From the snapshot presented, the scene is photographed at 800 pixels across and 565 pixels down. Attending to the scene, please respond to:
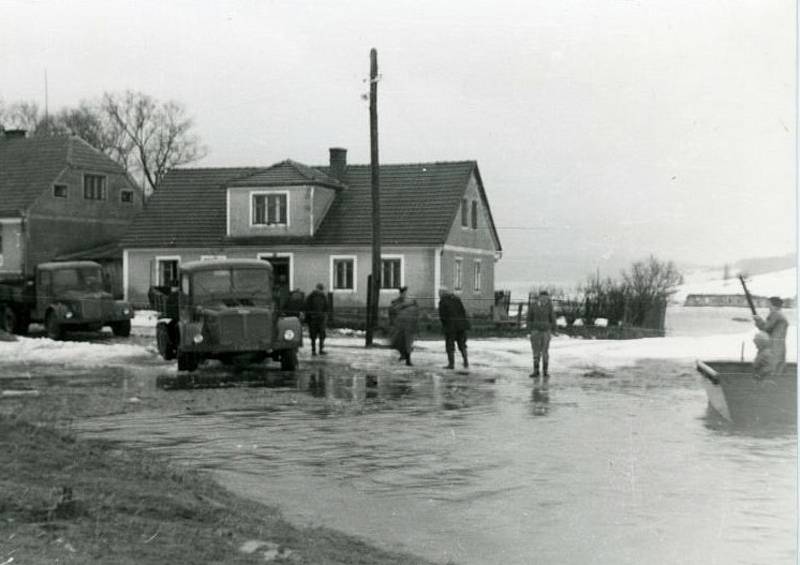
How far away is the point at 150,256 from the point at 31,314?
1299cm

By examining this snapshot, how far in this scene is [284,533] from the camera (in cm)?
745

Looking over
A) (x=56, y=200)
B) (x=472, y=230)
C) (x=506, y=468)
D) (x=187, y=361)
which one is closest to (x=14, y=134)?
(x=56, y=200)

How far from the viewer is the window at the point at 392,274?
4016 cm

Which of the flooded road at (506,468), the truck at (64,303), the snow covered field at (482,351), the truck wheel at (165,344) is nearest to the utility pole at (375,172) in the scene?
the snow covered field at (482,351)

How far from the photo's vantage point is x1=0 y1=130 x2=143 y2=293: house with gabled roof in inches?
1843

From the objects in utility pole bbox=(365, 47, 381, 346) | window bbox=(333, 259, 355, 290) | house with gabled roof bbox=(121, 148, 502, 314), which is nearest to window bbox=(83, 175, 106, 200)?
house with gabled roof bbox=(121, 148, 502, 314)

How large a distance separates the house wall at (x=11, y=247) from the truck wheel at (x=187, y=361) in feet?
91.6

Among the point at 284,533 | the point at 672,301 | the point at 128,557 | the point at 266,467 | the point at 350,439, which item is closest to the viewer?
the point at 128,557

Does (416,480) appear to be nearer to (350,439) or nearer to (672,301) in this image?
(350,439)

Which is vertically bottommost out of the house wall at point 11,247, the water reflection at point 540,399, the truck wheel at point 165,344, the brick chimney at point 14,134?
the water reflection at point 540,399

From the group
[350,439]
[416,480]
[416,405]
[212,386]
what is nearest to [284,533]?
[416,480]

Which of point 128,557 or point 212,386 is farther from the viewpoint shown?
point 212,386

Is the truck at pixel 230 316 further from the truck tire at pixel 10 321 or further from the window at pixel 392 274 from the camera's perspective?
the window at pixel 392 274

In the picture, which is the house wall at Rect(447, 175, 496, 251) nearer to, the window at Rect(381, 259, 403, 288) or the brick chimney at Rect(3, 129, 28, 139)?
the window at Rect(381, 259, 403, 288)
